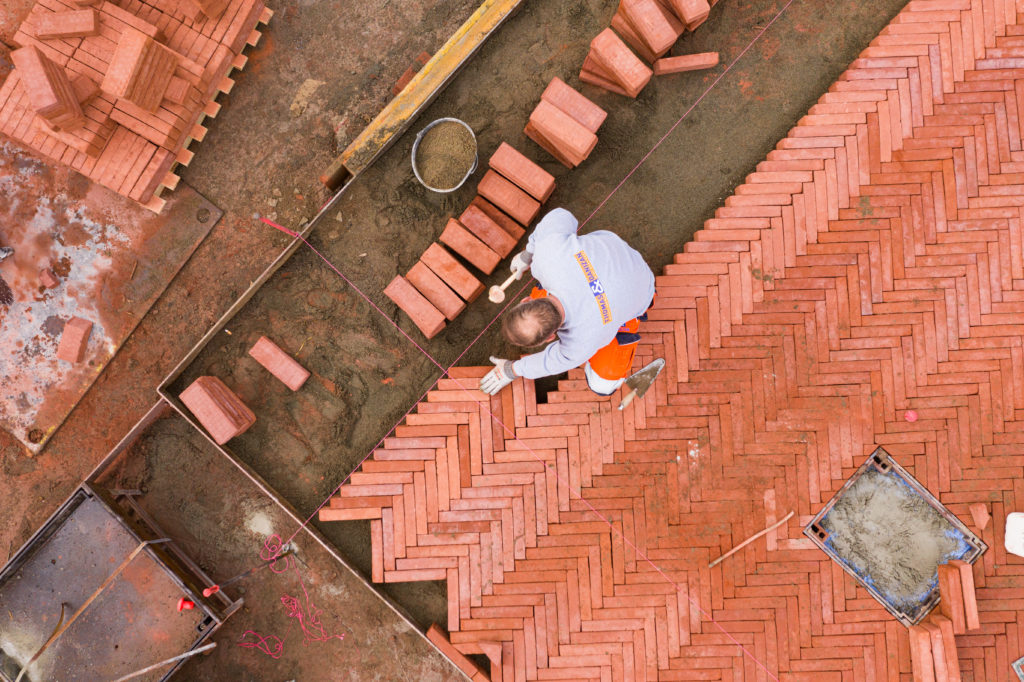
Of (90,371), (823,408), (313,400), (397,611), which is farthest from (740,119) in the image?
(90,371)

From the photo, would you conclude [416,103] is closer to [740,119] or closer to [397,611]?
[740,119]

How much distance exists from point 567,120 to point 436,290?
6.26ft

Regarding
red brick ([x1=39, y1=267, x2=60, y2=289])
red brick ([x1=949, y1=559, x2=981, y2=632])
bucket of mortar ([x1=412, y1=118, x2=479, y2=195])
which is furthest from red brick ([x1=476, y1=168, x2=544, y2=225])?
red brick ([x1=949, y1=559, x2=981, y2=632])

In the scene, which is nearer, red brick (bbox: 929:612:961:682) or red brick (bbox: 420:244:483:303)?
red brick (bbox: 929:612:961:682)

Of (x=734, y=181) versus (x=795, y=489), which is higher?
(x=734, y=181)

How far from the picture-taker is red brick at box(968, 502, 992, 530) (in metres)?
4.88

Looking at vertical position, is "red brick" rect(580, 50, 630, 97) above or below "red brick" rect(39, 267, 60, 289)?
above

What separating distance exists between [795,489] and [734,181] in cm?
296

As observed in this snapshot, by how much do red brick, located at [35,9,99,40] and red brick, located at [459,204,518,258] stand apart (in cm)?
378

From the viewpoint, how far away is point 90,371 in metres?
5.40

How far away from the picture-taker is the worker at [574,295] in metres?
3.66

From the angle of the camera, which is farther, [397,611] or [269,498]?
[269,498]

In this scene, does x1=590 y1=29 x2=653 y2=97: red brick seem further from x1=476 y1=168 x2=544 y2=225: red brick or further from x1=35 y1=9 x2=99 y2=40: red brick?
x1=35 y1=9 x2=99 y2=40: red brick

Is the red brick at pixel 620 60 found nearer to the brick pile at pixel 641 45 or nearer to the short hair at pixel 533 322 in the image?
the brick pile at pixel 641 45
